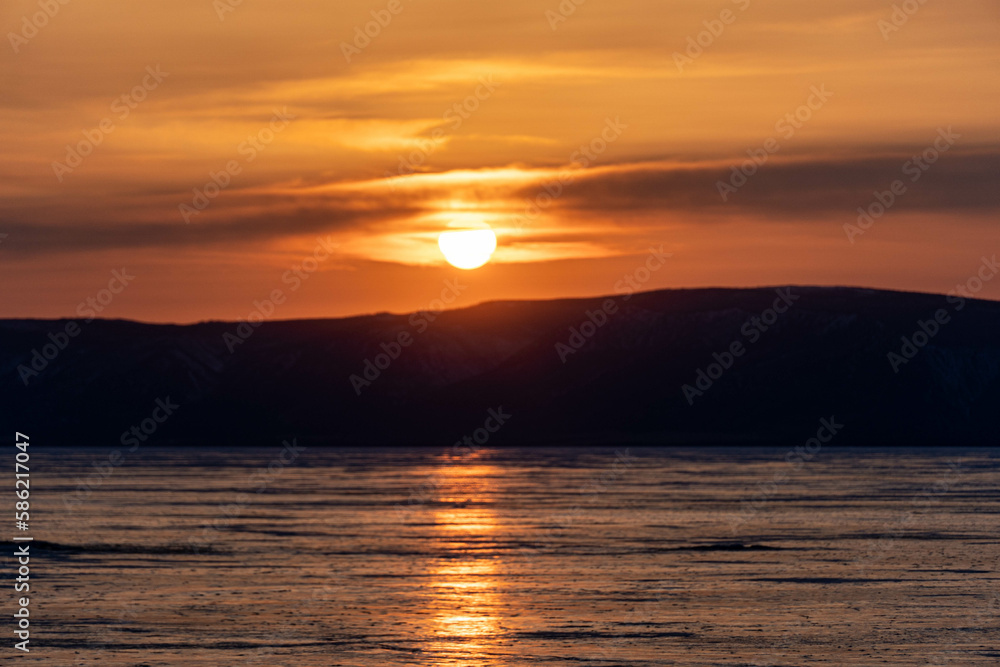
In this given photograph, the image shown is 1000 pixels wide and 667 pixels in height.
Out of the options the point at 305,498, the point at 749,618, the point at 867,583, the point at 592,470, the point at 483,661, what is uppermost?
the point at 592,470

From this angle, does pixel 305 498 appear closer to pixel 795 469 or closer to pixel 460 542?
pixel 460 542

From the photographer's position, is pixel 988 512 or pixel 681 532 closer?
pixel 681 532

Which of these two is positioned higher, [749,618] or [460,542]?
[460,542]

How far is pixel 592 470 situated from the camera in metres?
131

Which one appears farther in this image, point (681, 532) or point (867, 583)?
point (681, 532)

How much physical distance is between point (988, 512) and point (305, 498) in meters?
40.2

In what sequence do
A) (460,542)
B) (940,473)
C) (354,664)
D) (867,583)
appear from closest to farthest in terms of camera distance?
(354,664) < (867,583) < (460,542) < (940,473)

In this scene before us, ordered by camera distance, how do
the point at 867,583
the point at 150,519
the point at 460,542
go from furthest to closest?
the point at 150,519, the point at 460,542, the point at 867,583

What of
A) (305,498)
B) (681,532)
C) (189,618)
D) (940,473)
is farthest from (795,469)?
(189,618)

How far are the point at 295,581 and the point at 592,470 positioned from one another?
88440mm

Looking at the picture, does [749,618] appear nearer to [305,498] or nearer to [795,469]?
[305,498]

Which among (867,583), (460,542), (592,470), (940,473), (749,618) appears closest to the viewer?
(749,618)

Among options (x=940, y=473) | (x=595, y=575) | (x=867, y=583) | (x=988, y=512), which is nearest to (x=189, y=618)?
(x=595, y=575)

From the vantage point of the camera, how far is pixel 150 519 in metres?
67.4
